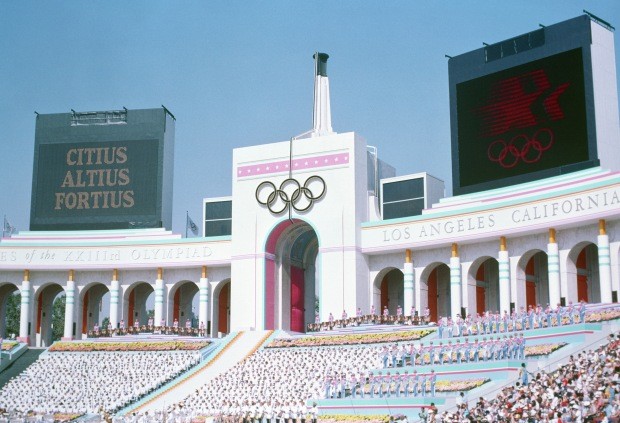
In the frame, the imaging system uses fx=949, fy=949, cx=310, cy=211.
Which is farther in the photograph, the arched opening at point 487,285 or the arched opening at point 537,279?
the arched opening at point 487,285

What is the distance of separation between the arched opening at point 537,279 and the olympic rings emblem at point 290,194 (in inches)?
636

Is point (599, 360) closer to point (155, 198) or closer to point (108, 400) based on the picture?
point (108, 400)

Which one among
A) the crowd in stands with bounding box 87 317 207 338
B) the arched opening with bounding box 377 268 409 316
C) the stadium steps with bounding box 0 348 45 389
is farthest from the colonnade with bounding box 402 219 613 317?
the stadium steps with bounding box 0 348 45 389

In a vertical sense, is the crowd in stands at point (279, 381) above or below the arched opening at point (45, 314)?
below

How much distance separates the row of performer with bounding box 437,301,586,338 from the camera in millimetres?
49500

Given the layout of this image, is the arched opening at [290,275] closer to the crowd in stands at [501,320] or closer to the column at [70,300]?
the crowd in stands at [501,320]

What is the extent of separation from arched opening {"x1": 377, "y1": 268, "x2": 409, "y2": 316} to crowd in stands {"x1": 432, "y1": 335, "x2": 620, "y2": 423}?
3105 cm

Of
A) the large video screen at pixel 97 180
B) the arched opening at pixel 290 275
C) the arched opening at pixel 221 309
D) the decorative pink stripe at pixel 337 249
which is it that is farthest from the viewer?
the large video screen at pixel 97 180

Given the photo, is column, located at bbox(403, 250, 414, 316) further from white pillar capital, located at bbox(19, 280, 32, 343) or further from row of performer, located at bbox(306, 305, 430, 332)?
white pillar capital, located at bbox(19, 280, 32, 343)

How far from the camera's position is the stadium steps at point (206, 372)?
56094mm

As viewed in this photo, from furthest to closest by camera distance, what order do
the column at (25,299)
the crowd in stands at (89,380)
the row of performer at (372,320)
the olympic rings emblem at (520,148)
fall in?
the column at (25,299)
the row of performer at (372,320)
the olympic rings emblem at (520,148)
the crowd in stands at (89,380)

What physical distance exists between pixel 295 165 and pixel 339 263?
8.68m

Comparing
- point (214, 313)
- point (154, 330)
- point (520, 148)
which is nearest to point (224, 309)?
point (214, 313)

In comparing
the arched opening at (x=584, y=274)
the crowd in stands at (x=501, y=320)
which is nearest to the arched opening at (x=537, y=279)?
the arched opening at (x=584, y=274)
